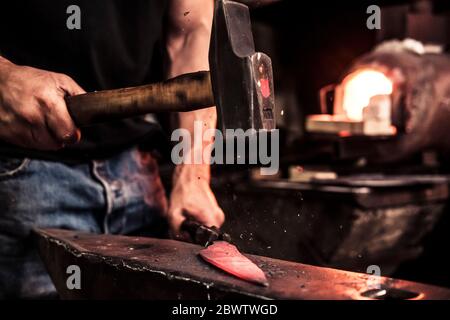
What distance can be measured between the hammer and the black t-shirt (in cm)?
A: 49

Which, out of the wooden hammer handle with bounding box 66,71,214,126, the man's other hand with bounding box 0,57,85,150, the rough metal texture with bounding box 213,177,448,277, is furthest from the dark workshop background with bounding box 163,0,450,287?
the man's other hand with bounding box 0,57,85,150

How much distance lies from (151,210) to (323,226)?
4.48ft

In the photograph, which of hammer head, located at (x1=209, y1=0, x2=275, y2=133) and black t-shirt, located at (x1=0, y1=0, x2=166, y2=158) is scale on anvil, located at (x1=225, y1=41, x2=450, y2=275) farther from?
hammer head, located at (x1=209, y1=0, x2=275, y2=133)

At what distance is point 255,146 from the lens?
289 centimetres

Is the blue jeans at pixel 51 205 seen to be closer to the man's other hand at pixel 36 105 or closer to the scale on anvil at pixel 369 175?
the man's other hand at pixel 36 105

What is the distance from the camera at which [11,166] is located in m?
1.74

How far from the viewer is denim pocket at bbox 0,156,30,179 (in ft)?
5.70

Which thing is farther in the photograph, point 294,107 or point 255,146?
point 294,107

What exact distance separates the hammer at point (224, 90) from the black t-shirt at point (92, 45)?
1.59 feet

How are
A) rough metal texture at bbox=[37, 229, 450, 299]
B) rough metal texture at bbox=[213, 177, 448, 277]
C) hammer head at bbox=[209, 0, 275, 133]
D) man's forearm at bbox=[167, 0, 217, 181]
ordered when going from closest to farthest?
rough metal texture at bbox=[37, 229, 450, 299], hammer head at bbox=[209, 0, 275, 133], man's forearm at bbox=[167, 0, 217, 181], rough metal texture at bbox=[213, 177, 448, 277]

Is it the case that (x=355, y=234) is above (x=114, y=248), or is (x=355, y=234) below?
below

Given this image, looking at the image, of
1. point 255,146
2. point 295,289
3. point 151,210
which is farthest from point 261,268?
point 255,146

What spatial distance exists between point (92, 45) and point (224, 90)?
0.77m
